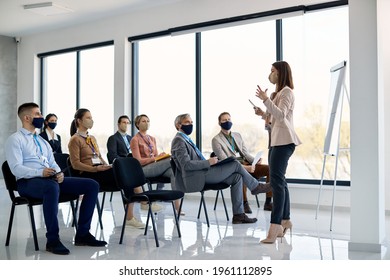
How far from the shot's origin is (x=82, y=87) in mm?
9680

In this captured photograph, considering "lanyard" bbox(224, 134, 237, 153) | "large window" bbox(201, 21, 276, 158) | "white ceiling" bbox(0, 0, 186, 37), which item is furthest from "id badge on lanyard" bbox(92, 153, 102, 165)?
"white ceiling" bbox(0, 0, 186, 37)

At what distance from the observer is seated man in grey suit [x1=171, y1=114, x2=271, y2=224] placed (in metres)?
4.96

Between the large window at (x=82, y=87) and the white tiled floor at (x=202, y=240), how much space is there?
3595 millimetres

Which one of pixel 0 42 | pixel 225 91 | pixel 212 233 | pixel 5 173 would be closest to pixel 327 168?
pixel 225 91

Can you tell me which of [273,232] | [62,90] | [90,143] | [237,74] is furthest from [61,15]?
[273,232]

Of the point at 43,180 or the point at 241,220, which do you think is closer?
the point at 43,180

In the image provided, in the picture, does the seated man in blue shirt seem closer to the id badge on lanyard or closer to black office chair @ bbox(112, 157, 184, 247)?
black office chair @ bbox(112, 157, 184, 247)

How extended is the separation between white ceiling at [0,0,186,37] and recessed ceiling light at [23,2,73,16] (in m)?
0.08

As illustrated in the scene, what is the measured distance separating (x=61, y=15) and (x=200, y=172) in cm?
523

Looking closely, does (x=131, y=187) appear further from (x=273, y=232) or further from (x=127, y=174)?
(x=273, y=232)

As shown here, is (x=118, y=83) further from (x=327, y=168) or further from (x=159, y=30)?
(x=327, y=168)

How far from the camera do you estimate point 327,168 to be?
21.6 ft

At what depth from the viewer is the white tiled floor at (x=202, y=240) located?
3.77 metres

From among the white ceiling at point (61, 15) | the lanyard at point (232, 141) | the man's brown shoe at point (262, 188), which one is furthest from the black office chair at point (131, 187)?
the white ceiling at point (61, 15)
